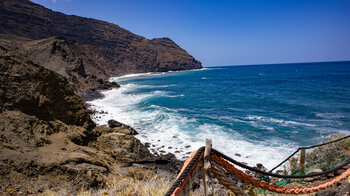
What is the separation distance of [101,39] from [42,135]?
428ft

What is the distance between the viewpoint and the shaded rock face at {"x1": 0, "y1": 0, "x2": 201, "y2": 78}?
268 ft

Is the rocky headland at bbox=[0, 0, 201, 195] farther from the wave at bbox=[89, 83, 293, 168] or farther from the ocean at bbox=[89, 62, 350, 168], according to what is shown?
the ocean at bbox=[89, 62, 350, 168]

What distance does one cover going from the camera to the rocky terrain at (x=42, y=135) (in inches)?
163

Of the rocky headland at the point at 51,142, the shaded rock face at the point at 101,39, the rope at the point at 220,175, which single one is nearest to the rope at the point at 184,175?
the rope at the point at 220,175

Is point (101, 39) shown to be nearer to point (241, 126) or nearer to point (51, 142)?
point (241, 126)

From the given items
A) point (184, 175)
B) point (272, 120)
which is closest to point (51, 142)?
point (184, 175)

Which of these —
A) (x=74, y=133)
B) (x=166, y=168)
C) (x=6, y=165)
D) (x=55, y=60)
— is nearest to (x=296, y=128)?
(x=166, y=168)

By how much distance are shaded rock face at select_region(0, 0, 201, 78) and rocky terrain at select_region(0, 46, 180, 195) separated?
72514mm

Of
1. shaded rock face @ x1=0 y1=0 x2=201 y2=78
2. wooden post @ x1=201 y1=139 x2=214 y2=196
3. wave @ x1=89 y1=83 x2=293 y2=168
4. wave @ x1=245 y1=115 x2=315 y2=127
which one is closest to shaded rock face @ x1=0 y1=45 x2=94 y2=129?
wooden post @ x1=201 y1=139 x2=214 y2=196

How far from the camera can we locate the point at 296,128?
1487cm

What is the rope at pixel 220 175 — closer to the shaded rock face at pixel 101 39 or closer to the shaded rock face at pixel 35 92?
the shaded rock face at pixel 35 92

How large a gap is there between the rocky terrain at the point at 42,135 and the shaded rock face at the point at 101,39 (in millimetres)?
72514

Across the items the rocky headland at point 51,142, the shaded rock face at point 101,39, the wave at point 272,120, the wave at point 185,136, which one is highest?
the shaded rock face at point 101,39

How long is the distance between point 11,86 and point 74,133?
7.74 feet
